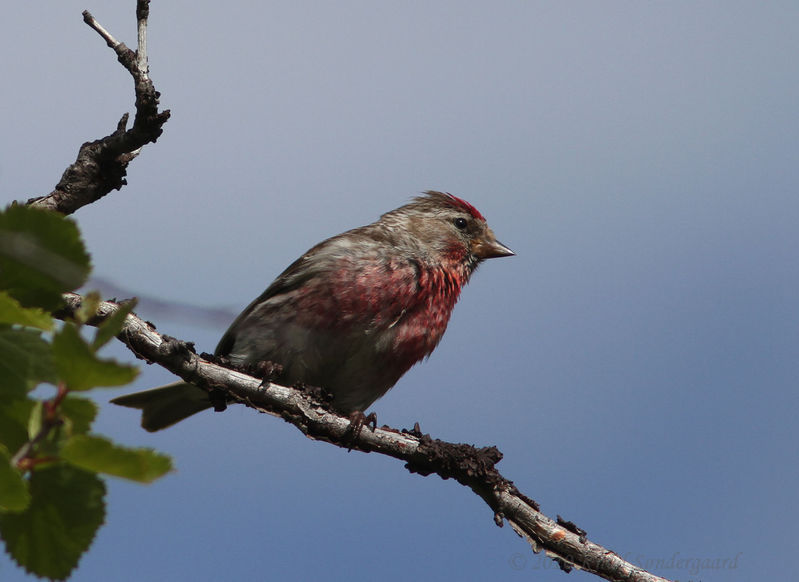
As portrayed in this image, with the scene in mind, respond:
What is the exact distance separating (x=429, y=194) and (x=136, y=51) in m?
4.43

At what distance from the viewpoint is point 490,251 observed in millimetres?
7812

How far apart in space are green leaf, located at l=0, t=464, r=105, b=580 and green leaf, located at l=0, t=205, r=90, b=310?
0.29 m

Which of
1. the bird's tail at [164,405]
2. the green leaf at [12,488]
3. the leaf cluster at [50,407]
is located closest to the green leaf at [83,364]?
the leaf cluster at [50,407]

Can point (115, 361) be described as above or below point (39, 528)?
above

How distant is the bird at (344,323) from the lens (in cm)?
620

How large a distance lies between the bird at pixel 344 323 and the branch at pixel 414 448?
0.74 meters

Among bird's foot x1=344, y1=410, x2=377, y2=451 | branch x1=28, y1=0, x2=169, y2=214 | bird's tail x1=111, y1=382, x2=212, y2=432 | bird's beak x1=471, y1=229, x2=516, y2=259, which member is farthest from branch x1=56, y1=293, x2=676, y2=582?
bird's beak x1=471, y1=229, x2=516, y2=259

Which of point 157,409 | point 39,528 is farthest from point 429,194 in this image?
point 39,528

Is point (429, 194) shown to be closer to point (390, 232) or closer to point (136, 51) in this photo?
point (390, 232)

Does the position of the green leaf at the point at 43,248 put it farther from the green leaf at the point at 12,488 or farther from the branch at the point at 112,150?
the branch at the point at 112,150

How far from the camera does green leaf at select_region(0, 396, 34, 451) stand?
1259mm

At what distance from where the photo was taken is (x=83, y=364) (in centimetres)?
108

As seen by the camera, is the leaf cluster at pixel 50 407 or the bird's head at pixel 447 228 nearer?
the leaf cluster at pixel 50 407

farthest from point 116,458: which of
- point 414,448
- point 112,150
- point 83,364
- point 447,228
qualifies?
point 447,228
